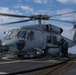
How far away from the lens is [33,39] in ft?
93.3

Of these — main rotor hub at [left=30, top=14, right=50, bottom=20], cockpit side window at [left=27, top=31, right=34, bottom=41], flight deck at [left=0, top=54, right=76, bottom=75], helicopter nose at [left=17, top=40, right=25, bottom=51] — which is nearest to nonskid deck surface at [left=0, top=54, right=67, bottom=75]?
flight deck at [left=0, top=54, right=76, bottom=75]

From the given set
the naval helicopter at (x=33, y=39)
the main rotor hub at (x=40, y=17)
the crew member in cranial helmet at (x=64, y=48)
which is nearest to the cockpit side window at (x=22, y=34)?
the naval helicopter at (x=33, y=39)

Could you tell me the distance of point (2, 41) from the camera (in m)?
26.2

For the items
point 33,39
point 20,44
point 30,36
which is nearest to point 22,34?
point 30,36

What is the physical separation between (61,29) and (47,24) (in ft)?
8.71

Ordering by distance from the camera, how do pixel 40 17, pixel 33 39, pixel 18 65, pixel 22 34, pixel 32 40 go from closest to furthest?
pixel 18 65 < pixel 22 34 < pixel 32 40 < pixel 33 39 < pixel 40 17

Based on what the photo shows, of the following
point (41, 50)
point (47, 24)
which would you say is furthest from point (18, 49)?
point (47, 24)

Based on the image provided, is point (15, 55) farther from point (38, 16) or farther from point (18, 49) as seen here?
point (38, 16)

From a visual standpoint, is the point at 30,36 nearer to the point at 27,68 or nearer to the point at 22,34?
the point at 22,34

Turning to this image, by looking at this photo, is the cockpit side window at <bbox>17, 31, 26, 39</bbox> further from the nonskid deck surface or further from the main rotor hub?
the nonskid deck surface

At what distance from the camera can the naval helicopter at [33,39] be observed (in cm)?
2578

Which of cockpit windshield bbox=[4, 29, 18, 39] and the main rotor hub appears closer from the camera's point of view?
cockpit windshield bbox=[4, 29, 18, 39]

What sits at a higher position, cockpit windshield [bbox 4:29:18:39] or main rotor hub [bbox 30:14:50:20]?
main rotor hub [bbox 30:14:50:20]

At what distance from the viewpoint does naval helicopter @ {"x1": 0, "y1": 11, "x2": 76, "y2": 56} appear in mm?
25781
